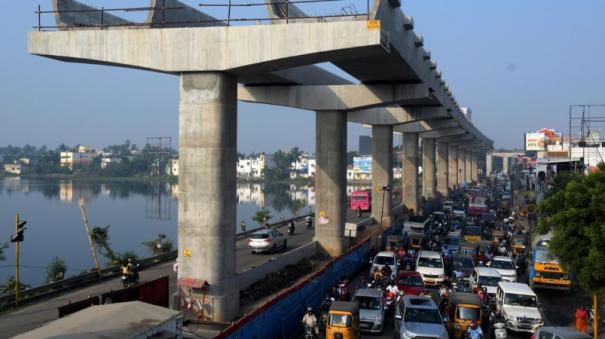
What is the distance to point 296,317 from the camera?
1811 cm

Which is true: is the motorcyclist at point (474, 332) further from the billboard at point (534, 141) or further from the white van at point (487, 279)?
the billboard at point (534, 141)

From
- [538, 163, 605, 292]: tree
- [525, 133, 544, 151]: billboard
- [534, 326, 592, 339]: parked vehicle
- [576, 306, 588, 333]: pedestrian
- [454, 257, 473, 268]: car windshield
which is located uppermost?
[525, 133, 544, 151]: billboard

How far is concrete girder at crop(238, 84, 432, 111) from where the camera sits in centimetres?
3375

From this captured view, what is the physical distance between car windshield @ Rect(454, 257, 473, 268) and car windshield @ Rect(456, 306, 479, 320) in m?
10.2

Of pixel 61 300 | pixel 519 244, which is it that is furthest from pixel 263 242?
pixel 519 244

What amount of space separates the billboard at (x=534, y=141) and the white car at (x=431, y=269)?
104579 mm

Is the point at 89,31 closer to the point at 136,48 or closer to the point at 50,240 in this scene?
the point at 136,48

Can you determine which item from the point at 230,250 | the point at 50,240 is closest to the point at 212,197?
the point at 230,250

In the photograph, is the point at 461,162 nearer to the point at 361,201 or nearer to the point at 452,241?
the point at 361,201

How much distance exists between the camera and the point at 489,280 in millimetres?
22875

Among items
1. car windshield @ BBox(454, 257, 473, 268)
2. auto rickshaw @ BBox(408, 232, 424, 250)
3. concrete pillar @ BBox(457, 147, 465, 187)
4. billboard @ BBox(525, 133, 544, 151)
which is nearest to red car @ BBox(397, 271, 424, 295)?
car windshield @ BBox(454, 257, 473, 268)

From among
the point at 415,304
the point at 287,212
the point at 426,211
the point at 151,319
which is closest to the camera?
the point at 151,319

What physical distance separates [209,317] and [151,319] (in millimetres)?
6532

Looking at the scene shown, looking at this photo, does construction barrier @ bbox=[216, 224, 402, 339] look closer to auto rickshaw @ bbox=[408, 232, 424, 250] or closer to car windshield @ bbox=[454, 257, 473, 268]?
car windshield @ bbox=[454, 257, 473, 268]
